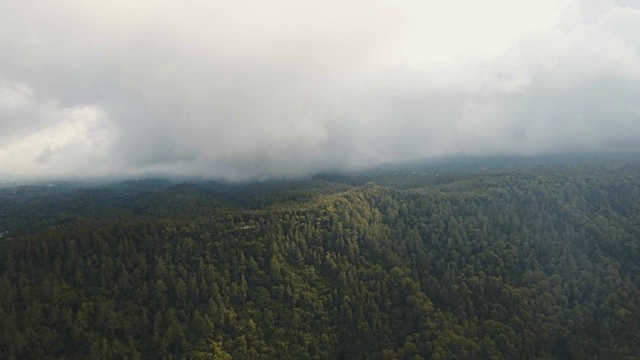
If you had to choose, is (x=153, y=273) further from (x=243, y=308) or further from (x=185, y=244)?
(x=243, y=308)

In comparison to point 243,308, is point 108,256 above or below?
above

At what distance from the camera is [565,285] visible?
7653 inches

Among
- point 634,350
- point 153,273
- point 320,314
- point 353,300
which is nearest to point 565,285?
point 634,350

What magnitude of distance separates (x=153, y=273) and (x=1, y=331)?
5133cm

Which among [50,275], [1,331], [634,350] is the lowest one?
[634,350]

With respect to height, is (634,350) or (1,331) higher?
(1,331)

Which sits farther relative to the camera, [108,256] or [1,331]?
[108,256]

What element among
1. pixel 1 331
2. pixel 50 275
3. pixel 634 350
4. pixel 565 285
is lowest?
pixel 634 350

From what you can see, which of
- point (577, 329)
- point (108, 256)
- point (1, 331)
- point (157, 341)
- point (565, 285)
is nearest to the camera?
point (1, 331)

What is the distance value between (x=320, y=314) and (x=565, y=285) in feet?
389

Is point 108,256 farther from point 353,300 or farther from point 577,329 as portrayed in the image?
point 577,329

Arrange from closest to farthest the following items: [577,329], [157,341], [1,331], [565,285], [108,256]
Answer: [1,331]
[157,341]
[108,256]
[577,329]
[565,285]

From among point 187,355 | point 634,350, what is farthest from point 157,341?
point 634,350

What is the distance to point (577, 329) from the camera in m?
177
